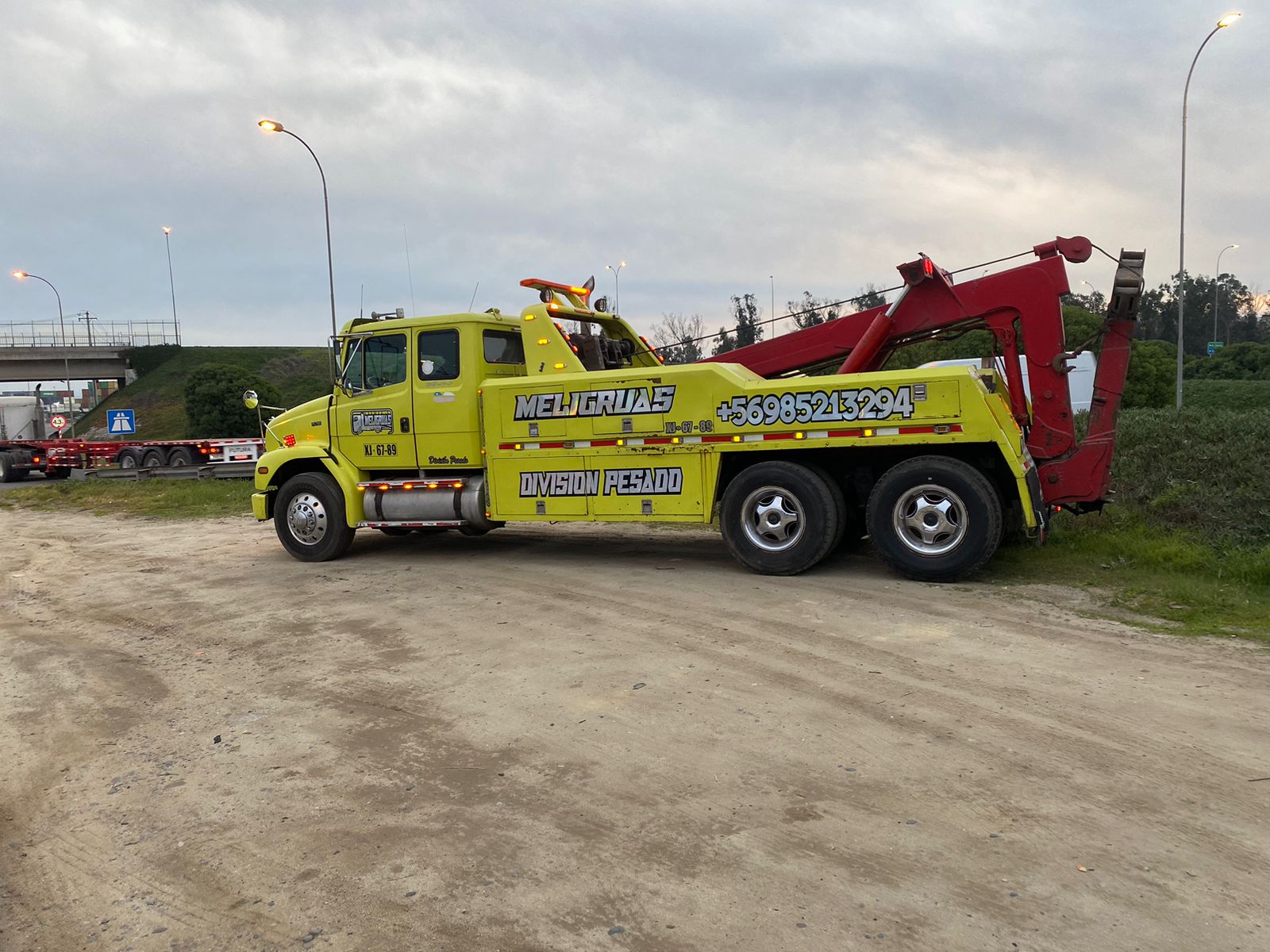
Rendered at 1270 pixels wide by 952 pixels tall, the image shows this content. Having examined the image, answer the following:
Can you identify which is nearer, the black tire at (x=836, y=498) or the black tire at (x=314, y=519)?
the black tire at (x=836, y=498)

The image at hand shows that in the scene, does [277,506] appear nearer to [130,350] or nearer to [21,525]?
[21,525]

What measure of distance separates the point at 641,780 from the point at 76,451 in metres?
31.9

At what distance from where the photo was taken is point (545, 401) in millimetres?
9898

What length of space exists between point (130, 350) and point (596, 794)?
7557 cm

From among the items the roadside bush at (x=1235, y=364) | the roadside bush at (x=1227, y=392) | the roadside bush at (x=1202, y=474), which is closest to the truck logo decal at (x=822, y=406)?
the roadside bush at (x=1202, y=474)

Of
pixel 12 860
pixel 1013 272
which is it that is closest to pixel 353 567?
pixel 12 860

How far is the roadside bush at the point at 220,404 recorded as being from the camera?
40750 millimetres

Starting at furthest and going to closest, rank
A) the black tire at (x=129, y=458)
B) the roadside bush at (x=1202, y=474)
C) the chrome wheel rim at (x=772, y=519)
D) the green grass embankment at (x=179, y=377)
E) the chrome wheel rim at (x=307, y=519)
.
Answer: the green grass embankment at (x=179, y=377) → the black tire at (x=129, y=458) → the chrome wheel rim at (x=307, y=519) → the roadside bush at (x=1202, y=474) → the chrome wheel rim at (x=772, y=519)

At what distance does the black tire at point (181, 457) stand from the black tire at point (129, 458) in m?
1.03

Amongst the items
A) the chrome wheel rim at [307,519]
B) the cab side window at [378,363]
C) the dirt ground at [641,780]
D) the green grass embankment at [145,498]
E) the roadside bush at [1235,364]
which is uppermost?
the roadside bush at [1235,364]

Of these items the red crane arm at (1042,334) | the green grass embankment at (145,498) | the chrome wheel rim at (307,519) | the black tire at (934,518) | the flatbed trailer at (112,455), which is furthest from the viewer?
the flatbed trailer at (112,455)

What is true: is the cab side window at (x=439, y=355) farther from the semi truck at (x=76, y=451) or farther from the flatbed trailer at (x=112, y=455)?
the semi truck at (x=76, y=451)

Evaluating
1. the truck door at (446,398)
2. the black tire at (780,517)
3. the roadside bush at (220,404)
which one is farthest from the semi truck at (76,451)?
the black tire at (780,517)

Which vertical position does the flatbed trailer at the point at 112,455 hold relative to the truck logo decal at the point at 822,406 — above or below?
below
